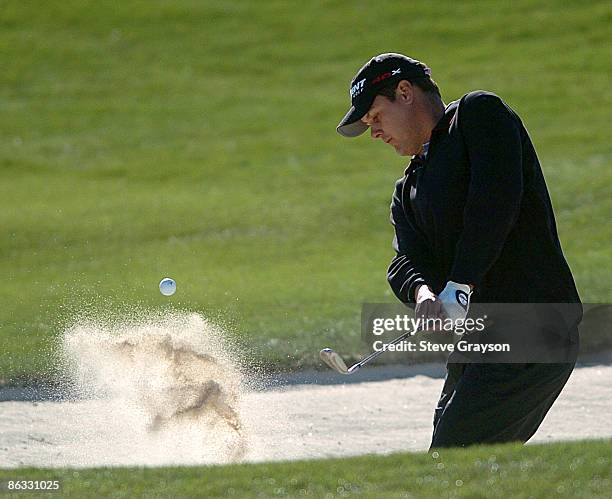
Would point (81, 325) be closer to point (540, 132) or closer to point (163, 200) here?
point (163, 200)

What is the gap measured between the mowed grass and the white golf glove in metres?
4.37

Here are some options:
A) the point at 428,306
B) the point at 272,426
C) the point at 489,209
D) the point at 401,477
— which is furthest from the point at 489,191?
the point at 272,426

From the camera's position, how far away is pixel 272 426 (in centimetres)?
742

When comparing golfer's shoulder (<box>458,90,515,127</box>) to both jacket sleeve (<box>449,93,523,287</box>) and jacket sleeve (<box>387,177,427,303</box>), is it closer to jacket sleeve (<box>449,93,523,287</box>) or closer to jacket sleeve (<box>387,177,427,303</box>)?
jacket sleeve (<box>449,93,523,287</box>)

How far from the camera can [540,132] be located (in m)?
18.5

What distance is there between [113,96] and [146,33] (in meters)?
4.19

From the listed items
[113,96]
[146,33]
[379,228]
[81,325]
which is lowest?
[81,325]

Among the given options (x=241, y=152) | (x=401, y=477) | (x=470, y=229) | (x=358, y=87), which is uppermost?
(x=241, y=152)

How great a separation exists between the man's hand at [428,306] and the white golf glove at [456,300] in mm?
28

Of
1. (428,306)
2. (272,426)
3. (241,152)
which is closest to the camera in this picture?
(428,306)

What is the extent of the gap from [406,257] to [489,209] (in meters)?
0.61

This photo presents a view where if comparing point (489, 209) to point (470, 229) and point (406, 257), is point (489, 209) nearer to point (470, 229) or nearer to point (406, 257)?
point (470, 229)

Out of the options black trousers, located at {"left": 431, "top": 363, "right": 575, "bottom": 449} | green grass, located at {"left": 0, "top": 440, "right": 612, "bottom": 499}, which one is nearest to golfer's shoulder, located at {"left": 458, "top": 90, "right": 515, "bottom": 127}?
black trousers, located at {"left": 431, "top": 363, "right": 575, "bottom": 449}

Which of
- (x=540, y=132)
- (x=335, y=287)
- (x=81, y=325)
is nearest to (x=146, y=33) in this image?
(x=540, y=132)
